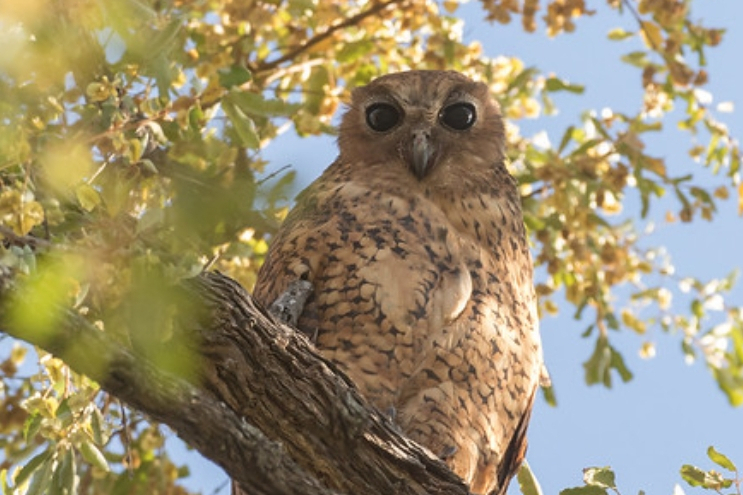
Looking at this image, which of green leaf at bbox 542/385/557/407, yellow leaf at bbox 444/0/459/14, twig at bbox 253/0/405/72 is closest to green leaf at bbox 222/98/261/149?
twig at bbox 253/0/405/72

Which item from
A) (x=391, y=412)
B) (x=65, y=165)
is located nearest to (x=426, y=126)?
(x=391, y=412)

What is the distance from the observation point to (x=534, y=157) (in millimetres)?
4344

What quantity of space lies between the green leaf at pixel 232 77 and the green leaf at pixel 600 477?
3.80 ft

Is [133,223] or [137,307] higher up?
[133,223]

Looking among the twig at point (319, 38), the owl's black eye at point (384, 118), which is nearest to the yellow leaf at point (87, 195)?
the owl's black eye at point (384, 118)

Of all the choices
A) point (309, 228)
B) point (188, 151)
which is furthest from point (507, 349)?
point (188, 151)

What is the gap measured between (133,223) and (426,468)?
0.83 m

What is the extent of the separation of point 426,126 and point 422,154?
0.55ft

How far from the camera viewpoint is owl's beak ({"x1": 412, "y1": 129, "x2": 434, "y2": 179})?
10.5 feet

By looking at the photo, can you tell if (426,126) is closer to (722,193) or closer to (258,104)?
(258,104)

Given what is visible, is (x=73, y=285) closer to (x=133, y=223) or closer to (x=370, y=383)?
(x=133, y=223)

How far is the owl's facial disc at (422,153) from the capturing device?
321cm

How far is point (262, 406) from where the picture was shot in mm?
2211

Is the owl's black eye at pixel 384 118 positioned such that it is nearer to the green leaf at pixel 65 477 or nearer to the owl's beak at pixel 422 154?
the owl's beak at pixel 422 154
